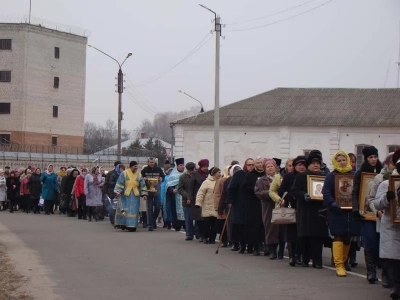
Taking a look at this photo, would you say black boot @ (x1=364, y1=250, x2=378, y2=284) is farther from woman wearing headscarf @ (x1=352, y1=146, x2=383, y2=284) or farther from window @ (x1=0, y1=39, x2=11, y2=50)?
window @ (x1=0, y1=39, x2=11, y2=50)

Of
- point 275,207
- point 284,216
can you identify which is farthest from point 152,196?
point 284,216

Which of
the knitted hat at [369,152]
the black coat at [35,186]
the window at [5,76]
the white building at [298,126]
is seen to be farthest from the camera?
the window at [5,76]

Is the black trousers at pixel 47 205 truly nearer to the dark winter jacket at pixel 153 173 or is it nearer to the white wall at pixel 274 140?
the dark winter jacket at pixel 153 173

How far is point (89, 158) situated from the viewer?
3031 inches

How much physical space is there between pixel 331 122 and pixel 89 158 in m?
26.9

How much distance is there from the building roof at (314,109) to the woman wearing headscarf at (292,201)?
38583 millimetres

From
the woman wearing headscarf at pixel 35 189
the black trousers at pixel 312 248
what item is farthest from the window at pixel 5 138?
the black trousers at pixel 312 248

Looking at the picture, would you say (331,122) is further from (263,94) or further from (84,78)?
(84,78)

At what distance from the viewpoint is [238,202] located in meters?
19.5

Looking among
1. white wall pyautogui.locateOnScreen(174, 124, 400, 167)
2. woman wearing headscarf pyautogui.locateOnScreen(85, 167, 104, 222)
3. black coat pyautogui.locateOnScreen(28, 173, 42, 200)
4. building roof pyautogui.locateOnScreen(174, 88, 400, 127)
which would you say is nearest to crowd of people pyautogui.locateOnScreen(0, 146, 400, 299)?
woman wearing headscarf pyautogui.locateOnScreen(85, 167, 104, 222)

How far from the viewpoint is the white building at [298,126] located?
5562cm

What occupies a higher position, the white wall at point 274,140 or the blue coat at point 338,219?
the white wall at point 274,140

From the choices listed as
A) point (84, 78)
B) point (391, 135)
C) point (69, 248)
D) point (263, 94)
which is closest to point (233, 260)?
point (69, 248)

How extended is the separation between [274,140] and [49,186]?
72.3ft
